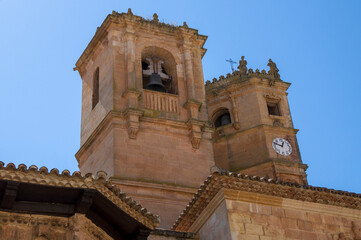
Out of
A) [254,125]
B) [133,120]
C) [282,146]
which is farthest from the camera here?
[254,125]

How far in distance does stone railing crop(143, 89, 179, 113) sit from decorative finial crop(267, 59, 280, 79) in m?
6.41

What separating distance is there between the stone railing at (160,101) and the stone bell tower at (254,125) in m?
3.87

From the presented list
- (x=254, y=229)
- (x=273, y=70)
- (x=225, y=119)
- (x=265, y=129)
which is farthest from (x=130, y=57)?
(x=254, y=229)

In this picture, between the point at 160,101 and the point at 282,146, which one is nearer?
the point at 160,101

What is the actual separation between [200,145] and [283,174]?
11.9ft

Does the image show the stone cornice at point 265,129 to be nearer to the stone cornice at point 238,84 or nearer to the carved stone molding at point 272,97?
the carved stone molding at point 272,97

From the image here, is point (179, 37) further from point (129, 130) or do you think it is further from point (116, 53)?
point (129, 130)

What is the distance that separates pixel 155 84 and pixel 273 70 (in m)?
6.79

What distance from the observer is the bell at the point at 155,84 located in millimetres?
20688

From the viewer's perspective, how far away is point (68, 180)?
11172 millimetres

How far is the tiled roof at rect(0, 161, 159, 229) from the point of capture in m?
10.9

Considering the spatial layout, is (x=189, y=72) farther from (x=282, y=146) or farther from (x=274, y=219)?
(x=274, y=219)

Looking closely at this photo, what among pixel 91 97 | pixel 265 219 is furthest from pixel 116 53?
pixel 265 219

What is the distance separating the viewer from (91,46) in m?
22.5
